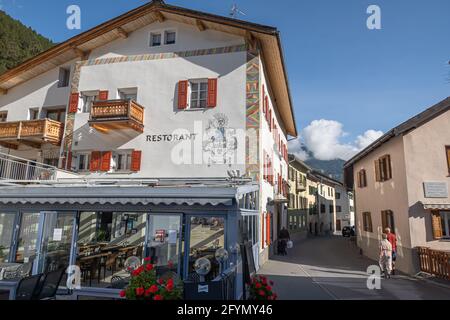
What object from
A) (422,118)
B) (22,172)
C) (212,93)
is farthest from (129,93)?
(422,118)

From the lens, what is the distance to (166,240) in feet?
29.6

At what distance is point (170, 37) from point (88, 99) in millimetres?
5552

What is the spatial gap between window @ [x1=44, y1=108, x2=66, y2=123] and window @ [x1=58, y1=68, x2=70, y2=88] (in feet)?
4.83

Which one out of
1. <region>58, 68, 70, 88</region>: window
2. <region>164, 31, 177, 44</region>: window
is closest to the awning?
<region>164, 31, 177, 44</region>: window

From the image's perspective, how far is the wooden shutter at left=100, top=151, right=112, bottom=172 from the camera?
51.6 ft

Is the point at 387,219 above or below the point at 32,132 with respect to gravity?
below

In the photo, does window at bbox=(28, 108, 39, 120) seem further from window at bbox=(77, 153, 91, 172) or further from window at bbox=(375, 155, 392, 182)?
window at bbox=(375, 155, 392, 182)

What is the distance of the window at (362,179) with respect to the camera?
65.5 feet

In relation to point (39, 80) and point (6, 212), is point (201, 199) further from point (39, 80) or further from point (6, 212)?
point (39, 80)

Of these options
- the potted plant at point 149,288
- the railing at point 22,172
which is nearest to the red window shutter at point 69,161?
the railing at point 22,172

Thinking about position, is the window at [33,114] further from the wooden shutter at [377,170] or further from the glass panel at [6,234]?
the wooden shutter at [377,170]

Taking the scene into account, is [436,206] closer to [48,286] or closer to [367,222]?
[367,222]
